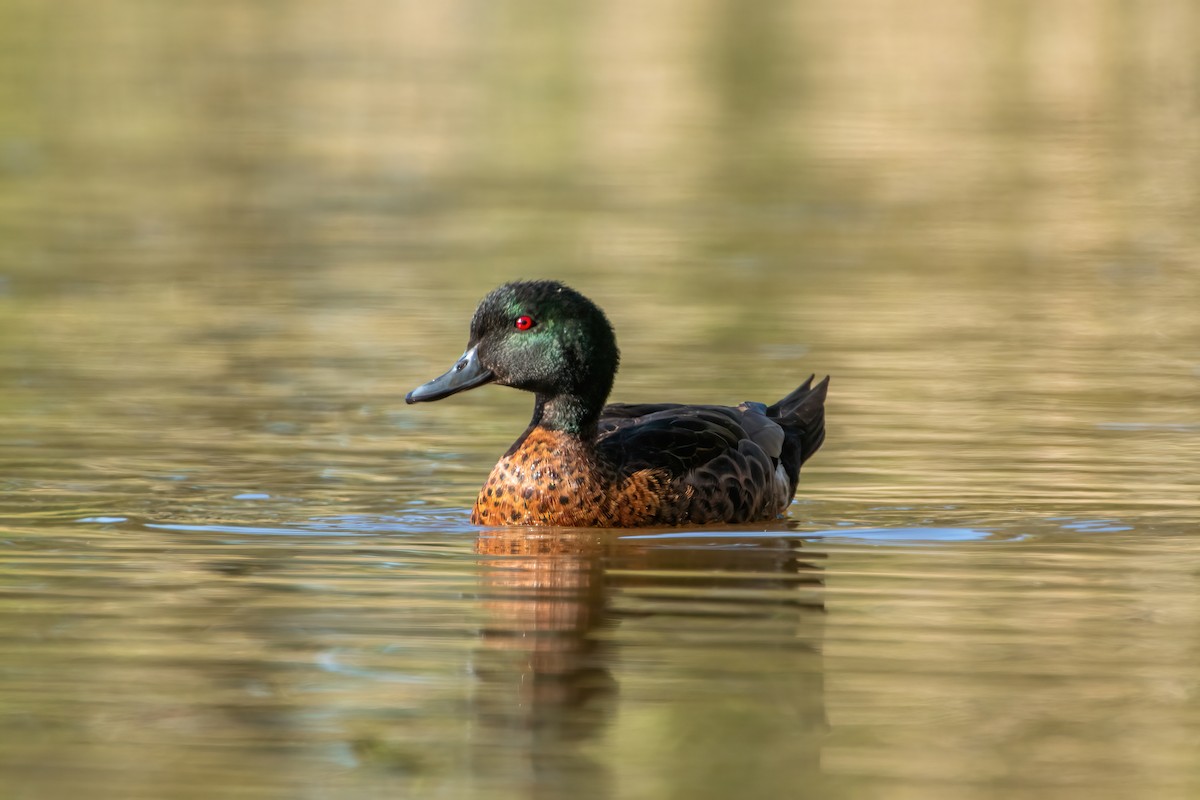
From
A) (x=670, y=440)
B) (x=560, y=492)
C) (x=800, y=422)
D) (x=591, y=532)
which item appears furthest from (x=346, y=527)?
(x=800, y=422)

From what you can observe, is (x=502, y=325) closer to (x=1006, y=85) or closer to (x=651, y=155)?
(x=651, y=155)

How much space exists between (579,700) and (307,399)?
5.99m

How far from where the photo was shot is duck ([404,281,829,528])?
369 inches

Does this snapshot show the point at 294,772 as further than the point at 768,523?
No

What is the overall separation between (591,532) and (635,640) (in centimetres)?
203

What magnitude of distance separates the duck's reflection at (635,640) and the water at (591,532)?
25 millimetres

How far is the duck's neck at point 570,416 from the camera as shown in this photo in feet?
31.1

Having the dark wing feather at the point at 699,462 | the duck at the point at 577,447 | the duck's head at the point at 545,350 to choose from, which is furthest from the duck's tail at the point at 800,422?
the duck's head at the point at 545,350

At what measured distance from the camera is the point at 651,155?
2672 centimetres

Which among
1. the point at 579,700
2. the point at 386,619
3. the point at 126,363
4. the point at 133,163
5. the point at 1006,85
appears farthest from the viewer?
the point at 1006,85

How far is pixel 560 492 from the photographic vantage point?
30.7 ft

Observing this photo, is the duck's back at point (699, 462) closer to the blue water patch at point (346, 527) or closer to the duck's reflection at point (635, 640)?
the duck's reflection at point (635, 640)

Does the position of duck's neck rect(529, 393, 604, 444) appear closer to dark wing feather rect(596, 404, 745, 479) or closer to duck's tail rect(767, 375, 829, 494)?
dark wing feather rect(596, 404, 745, 479)

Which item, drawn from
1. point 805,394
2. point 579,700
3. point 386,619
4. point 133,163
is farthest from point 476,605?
→ point 133,163
